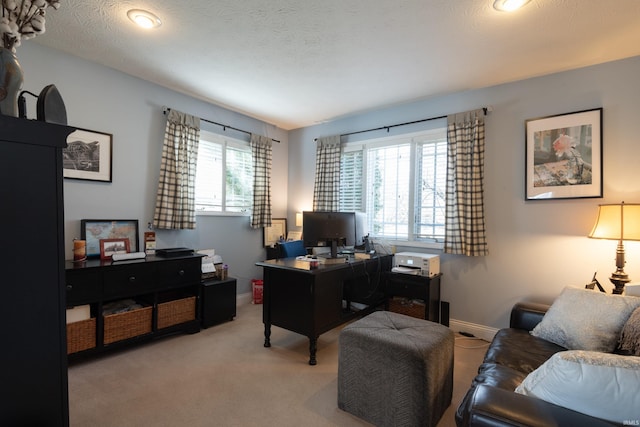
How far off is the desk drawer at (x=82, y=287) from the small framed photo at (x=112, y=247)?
0.36m

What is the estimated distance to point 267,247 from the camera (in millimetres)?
4516

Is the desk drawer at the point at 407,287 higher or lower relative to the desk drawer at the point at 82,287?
lower

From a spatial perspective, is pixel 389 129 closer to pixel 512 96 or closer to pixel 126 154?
pixel 512 96

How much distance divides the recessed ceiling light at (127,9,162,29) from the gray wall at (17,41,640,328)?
105 centimetres

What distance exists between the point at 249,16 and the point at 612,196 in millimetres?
3349

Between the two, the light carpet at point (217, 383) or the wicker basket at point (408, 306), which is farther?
the wicker basket at point (408, 306)

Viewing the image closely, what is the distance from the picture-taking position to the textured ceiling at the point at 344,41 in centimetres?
202

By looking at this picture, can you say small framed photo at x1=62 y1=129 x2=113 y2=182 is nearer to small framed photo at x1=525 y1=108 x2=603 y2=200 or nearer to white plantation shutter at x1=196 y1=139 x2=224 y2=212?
white plantation shutter at x1=196 y1=139 x2=224 y2=212

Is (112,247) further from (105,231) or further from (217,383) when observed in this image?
(217,383)

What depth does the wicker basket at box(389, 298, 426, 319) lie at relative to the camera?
318cm

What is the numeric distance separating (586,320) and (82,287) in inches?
145

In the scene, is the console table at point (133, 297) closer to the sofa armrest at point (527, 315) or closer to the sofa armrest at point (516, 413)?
the sofa armrest at point (516, 413)

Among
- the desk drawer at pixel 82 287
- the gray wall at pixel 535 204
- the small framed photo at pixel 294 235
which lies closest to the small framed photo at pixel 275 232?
the small framed photo at pixel 294 235

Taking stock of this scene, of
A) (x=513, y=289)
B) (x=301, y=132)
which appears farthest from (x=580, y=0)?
(x=301, y=132)
